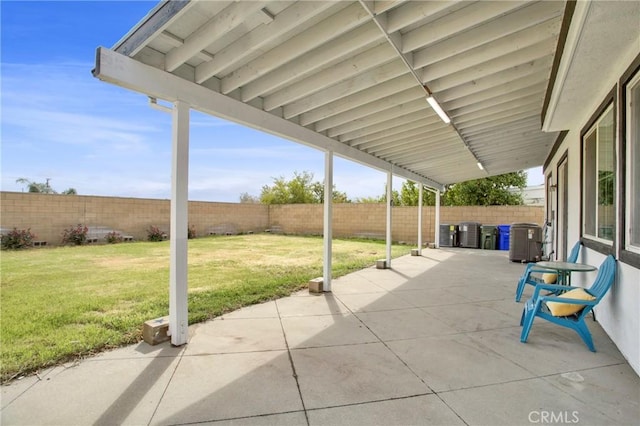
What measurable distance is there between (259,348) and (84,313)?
8.64ft

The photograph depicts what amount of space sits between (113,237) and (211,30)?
1282 centimetres

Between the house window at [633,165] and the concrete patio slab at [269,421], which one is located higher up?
the house window at [633,165]

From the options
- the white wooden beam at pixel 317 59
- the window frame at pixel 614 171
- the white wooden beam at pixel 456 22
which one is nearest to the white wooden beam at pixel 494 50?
the white wooden beam at pixel 456 22

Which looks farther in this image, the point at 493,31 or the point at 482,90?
the point at 482,90

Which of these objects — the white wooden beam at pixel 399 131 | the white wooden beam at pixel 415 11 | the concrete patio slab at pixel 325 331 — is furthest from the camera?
the white wooden beam at pixel 399 131

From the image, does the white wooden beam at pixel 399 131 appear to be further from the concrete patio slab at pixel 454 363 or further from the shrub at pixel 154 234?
the shrub at pixel 154 234

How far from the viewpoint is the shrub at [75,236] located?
11609mm

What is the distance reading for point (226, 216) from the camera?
17.1 metres

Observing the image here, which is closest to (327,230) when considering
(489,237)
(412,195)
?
(489,237)

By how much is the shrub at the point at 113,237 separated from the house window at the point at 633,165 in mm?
14815

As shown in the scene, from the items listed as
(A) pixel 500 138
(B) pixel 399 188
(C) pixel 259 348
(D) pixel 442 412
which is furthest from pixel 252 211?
(D) pixel 442 412

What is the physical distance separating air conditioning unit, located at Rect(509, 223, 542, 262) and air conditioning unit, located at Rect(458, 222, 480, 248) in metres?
3.77

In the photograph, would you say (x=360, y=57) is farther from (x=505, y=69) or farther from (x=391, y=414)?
(x=391, y=414)

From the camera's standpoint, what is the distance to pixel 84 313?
4168mm
